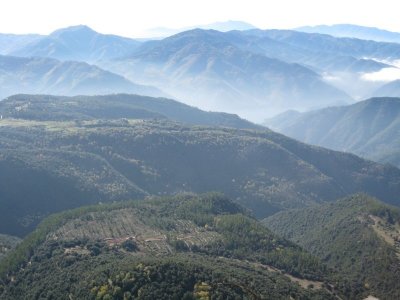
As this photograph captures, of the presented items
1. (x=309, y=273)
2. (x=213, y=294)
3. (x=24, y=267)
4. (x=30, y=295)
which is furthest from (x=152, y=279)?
(x=309, y=273)

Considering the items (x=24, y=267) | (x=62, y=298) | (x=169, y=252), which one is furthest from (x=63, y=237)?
(x=62, y=298)

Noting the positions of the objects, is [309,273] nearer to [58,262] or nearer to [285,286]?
[285,286]

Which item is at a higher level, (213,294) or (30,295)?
(213,294)

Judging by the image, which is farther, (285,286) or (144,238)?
(144,238)

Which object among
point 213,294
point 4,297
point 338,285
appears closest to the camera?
point 213,294

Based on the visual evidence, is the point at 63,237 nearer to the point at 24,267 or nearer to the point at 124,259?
the point at 24,267

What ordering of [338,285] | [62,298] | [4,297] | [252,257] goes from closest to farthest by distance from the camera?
1. [62,298]
2. [4,297]
3. [338,285]
4. [252,257]
